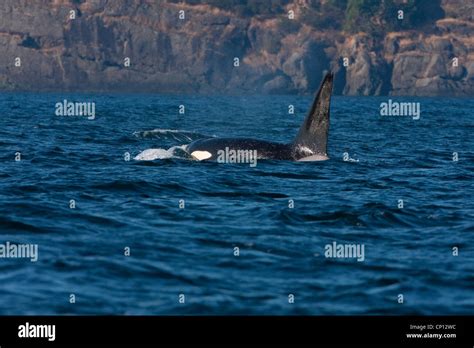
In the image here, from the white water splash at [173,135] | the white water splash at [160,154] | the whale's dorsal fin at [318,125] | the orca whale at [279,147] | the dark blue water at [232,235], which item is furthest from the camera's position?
the white water splash at [173,135]

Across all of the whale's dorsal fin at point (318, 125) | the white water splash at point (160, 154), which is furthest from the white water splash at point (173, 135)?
the whale's dorsal fin at point (318, 125)

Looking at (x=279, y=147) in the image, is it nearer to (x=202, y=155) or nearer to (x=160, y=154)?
(x=202, y=155)

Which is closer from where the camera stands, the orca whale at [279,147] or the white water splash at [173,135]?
the orca whale at [279,147]

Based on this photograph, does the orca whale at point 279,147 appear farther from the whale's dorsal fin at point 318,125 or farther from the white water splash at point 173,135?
the white water splash at point 173,135

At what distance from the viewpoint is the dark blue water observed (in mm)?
13508

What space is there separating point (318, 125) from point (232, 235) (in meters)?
9.40

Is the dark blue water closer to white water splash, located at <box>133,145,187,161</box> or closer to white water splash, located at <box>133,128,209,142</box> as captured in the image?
white water splash, located at <box>133,145,187,161</box>

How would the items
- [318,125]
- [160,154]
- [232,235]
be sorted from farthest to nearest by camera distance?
[160,154] → [318,125] → [232,235]

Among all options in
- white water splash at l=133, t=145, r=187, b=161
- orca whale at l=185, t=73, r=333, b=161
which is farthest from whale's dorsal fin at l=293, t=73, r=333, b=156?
white water splash at l=133, t=145, r=187, b=161

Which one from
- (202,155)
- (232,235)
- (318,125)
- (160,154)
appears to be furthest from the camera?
(160,154)

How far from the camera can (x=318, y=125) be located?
86.3 feet

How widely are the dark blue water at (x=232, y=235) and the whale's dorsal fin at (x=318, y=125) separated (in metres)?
0.59

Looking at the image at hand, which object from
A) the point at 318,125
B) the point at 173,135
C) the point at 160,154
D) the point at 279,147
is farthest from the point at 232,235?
the point at 173,135

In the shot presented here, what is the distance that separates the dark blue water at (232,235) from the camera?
13508 millimetres
